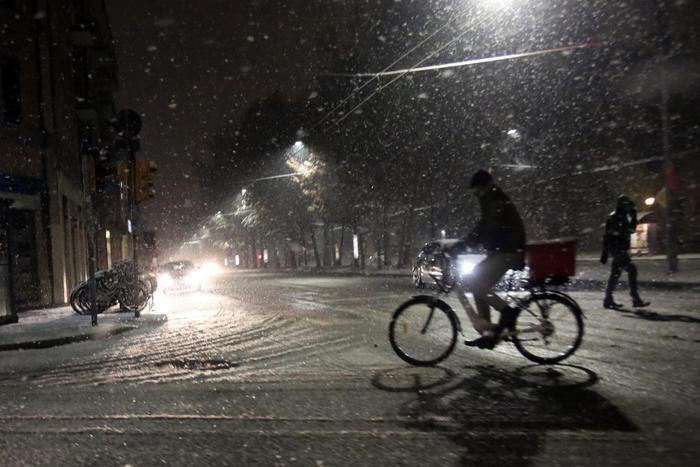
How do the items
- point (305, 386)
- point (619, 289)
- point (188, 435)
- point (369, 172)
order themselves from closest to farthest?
point (188, 435) → point (305, 386) → point (619, 289) → point (369, 172)

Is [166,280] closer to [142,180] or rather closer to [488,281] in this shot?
[142,180]

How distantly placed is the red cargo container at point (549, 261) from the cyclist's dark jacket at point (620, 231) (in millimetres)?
4309

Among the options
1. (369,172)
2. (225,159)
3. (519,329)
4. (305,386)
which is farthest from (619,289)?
(225,159)

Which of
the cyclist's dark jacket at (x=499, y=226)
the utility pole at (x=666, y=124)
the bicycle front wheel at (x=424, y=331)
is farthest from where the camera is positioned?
the utility pole at (x=666, y=124)

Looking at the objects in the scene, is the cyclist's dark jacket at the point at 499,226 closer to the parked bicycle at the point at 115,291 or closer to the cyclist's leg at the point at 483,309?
the cyclist's leg at the point at 483,309

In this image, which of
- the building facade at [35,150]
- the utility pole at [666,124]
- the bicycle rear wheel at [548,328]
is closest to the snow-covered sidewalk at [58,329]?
the building facade at [35,150]

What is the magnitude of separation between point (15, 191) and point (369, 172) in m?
19.9

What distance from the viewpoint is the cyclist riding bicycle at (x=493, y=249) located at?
5887mm

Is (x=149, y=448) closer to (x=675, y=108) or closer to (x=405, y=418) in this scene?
(x=405, y=418)

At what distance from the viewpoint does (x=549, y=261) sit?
614cm

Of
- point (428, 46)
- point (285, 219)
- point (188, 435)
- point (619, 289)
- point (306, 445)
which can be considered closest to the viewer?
point (306, 445)

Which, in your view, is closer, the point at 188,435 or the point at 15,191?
the point at 188,435

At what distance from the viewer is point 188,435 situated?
4.14 metres

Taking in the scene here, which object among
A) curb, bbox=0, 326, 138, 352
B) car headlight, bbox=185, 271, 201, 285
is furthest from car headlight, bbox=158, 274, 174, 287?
curb, bbox=0, 326, 138, 352
